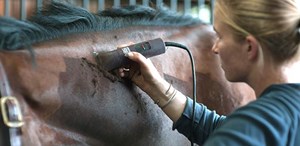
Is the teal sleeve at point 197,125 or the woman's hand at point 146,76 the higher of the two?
the woman's hand at point 146,76

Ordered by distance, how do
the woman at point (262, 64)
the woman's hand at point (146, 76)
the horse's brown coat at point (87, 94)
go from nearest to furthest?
the woman at point (262, 64) < the horse's brown coat at point (87, 94) < the woman's hand at point (146, 76)

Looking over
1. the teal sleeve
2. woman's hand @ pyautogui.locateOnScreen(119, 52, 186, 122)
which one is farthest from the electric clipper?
the teal sleeve

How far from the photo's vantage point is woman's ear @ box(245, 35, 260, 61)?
773 mm

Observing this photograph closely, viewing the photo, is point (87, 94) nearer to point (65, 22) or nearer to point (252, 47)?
point (65, 22)

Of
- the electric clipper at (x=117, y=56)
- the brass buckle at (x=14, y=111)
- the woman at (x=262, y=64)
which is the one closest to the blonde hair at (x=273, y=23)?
the woman at (x=262, y=64)

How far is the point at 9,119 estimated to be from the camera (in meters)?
0.78

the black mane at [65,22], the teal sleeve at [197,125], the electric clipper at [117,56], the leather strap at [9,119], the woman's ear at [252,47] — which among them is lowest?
the teal sleeve at [197,125]

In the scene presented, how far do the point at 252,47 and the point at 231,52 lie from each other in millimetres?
50

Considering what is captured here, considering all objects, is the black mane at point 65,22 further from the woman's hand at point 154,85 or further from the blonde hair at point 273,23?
the blonde hair at point 273,23

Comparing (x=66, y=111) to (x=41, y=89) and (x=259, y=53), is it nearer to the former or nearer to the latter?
(x=41, y=89)

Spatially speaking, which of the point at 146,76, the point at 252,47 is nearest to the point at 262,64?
the point at 252,47

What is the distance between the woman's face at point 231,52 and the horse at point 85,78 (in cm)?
23

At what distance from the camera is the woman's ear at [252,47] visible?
2.54 ft

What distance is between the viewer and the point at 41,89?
0.86m
